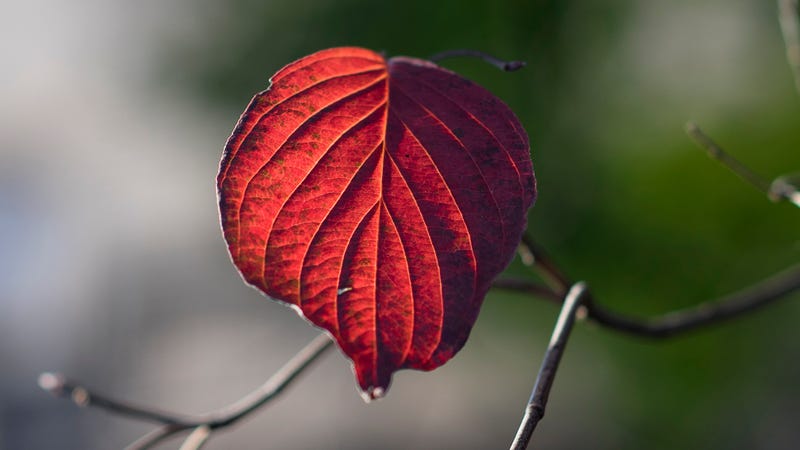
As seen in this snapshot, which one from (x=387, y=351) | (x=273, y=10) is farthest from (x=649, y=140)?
(x=387, y=351)

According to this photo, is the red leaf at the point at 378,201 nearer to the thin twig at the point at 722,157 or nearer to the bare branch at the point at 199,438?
the bare branch at the point at 199,438

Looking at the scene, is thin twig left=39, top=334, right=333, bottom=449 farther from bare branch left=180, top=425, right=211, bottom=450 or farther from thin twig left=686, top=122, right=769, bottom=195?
thin twig left=686, top=122, right=769, bottom=195

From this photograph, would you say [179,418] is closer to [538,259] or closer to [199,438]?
[199,438]

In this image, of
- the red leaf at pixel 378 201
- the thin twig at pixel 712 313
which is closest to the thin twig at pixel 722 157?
the thin twig at pixel 712 313

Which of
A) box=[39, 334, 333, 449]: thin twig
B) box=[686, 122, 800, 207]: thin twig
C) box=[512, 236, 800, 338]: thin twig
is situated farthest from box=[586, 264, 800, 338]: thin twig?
box=[39, 334, 333, 449]: thin twig

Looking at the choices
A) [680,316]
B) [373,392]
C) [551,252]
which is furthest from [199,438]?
[551,252]

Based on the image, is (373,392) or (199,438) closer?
(373,392)

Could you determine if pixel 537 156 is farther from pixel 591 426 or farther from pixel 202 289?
pixel 202 289
